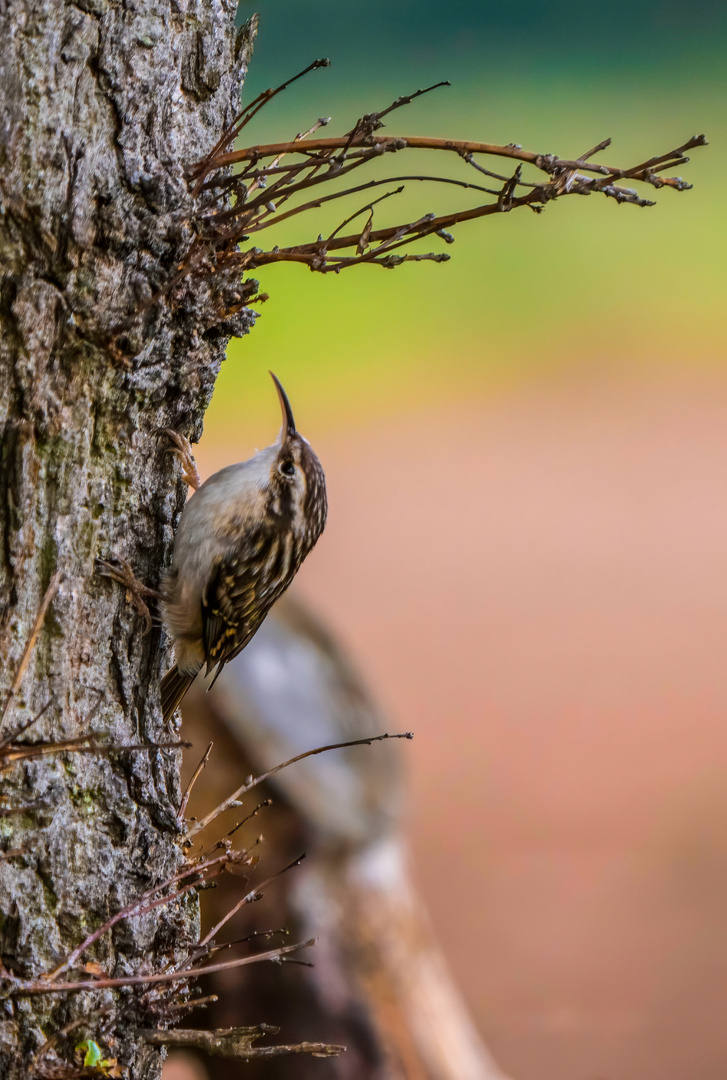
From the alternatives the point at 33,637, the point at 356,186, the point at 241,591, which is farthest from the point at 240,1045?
the point at 356,186

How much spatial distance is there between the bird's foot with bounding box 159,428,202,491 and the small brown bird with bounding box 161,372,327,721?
0.13ft

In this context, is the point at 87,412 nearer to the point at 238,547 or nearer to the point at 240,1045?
the point at 238,547

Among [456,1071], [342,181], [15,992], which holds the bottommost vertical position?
[456,1071]

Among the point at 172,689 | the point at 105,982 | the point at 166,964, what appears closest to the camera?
the point at 105,982

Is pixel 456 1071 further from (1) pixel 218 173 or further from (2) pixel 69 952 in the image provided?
(1) pixel 218 173

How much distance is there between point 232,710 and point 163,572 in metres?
2.57

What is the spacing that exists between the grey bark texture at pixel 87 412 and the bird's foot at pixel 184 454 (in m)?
0.05

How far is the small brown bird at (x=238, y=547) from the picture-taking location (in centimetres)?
197

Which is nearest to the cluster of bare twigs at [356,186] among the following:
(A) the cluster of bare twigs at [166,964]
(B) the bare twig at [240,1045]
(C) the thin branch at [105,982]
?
(A) the cluster of bare twigs at [166,964]

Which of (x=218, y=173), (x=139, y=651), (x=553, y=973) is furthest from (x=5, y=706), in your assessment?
(x=553, y=973)

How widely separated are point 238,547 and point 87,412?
0.55 metres

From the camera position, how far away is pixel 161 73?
1680 millimetres

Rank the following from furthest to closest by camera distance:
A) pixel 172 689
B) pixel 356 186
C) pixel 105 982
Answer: pixel 172 689, pixel 356 186, pixel 105 982

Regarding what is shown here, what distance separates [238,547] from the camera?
2115 mm
